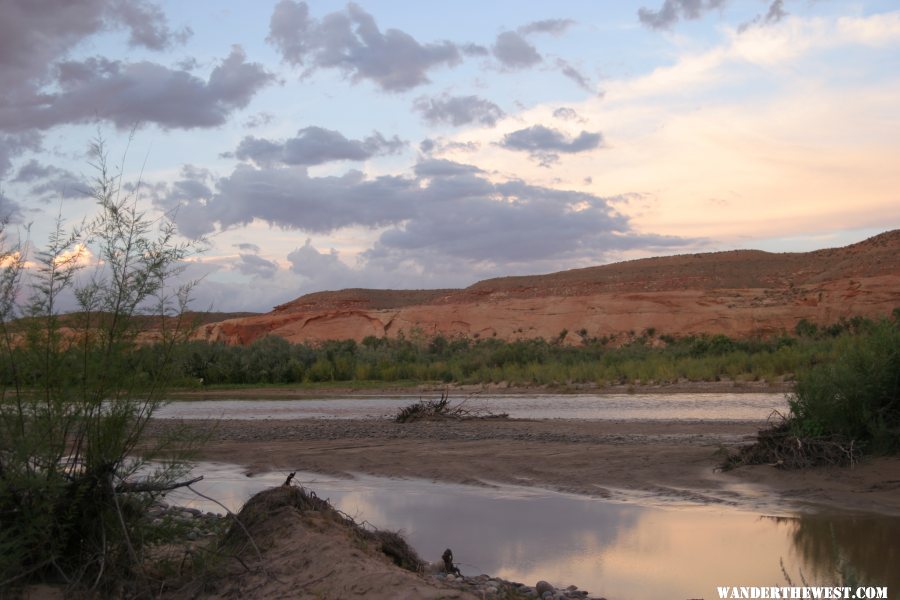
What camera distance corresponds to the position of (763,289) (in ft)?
207

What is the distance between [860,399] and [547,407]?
14299mm

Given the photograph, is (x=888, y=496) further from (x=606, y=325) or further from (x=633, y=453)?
(x=606, y=325)

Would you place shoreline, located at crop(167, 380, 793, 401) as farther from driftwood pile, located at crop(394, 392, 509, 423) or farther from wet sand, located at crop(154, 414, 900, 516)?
wet sand, located at crop(154, 414, 900, 516)

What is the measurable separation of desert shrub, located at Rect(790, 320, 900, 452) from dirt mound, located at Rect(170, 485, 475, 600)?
25.5ft

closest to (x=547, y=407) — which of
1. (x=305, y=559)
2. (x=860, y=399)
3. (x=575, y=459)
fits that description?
(x=575, y=459)

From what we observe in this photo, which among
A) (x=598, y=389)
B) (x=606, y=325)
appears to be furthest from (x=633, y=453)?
(x=606, y=325)

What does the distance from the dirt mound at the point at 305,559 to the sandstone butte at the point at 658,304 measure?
1520 inches

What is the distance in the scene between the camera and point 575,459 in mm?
14719

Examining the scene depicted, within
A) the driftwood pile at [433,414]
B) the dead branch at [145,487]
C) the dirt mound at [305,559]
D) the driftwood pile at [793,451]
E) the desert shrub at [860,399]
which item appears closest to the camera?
the dirt mound at [305,559]

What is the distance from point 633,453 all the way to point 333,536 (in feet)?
26.8

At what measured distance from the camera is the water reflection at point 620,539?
27.7 feet

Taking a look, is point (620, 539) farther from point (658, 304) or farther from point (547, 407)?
point (658, 304)

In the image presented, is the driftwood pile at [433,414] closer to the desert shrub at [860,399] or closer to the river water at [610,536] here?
the river water at [610,536]

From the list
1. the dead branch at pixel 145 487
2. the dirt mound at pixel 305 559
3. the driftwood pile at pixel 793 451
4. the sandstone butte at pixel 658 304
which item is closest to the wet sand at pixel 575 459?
the driftwood pile at pixel 793 451
